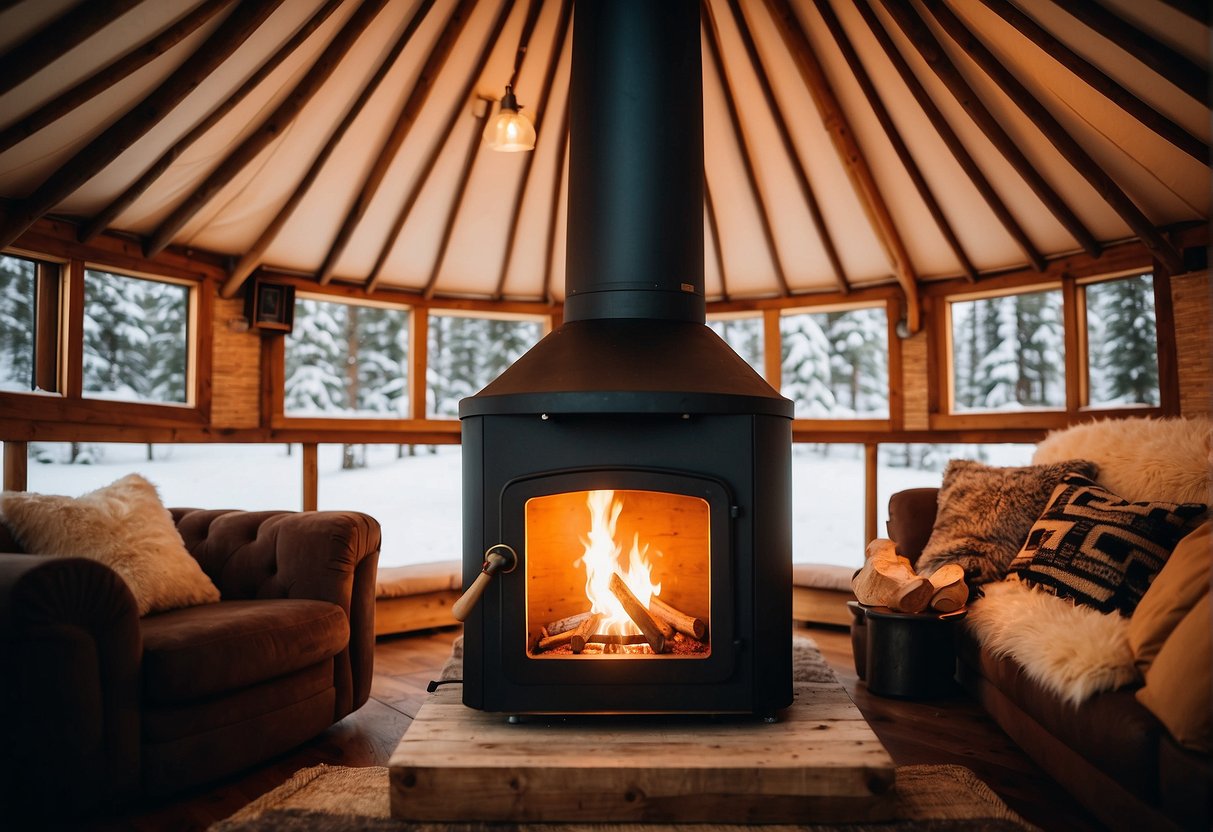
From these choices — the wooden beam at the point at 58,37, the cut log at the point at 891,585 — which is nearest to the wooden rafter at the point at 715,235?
the cut log at the point at 891,585

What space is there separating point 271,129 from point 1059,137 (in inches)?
132

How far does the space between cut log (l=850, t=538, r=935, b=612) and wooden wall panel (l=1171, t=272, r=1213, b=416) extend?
5.54 ft

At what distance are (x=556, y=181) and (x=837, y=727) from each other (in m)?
3.42

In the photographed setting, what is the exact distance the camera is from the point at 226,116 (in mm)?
3572

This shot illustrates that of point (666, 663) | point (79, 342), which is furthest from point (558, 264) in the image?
point (666, 663)

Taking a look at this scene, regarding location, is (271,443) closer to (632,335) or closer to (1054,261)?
(632,335)

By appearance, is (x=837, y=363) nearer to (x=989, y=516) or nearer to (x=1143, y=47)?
(x=989, y=516)

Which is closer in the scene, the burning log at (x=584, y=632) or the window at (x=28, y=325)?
the burning log at (x=584, y=632)

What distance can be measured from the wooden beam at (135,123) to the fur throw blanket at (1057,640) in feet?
10.5

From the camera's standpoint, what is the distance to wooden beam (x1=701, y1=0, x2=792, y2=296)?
3.78 meters

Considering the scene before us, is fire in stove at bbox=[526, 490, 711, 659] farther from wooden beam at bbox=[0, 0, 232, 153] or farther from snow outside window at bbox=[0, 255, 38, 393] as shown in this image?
snow outside window at bbox=[0, 255, 38, 393]

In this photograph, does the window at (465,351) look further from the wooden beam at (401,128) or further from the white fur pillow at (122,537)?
the white fur pillow at (122,537)

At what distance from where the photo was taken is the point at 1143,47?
2.90m

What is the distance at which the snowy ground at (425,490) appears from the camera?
475 centimetres
